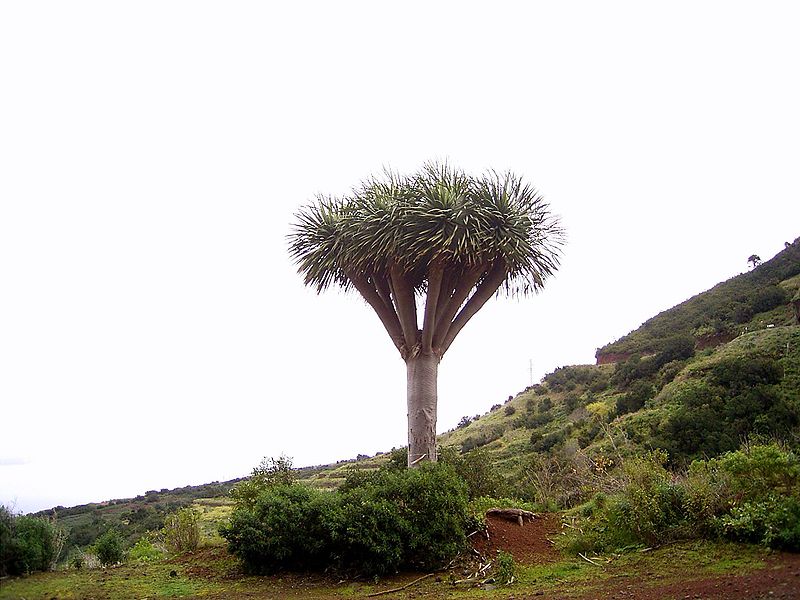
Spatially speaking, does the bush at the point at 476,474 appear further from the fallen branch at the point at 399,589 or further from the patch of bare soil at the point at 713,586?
the patch of bare soil at the point at 713,586

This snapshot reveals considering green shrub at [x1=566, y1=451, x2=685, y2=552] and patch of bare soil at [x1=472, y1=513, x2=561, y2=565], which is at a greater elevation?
green shrub at [x1=566, y1=451, x2=685, y2=552]

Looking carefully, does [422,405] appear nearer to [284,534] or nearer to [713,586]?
[284,534]

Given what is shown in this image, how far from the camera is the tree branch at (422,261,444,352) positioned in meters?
12.6

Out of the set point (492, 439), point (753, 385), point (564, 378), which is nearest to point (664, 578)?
point (753, 385)

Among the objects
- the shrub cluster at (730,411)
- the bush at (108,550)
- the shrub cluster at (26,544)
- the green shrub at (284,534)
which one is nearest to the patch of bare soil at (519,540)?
the green shrub at (284,534)

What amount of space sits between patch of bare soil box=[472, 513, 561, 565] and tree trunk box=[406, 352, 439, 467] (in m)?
2.09

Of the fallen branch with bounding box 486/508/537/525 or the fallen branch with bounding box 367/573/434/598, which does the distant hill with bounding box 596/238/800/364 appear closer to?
the fallen branch with bounding box 486/508/537/525

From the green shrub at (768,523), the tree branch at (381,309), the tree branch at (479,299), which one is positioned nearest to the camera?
the green shrub at (768,523)

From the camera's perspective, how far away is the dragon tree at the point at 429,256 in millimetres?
12242

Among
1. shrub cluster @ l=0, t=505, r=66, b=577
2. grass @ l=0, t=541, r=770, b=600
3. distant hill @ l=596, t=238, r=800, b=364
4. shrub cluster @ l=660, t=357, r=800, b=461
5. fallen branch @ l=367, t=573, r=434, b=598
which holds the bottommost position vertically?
fallen branch @ l=367, t=573, r=434, b=598

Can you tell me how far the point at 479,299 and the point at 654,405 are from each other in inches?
675

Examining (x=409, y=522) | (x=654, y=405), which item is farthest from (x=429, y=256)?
(x=654, y=405)

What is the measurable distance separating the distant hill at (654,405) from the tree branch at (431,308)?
3257 mm

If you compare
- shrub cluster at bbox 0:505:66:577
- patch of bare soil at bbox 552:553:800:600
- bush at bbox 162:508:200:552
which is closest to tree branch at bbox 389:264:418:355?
bush at bbox 162:508:200:552
